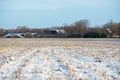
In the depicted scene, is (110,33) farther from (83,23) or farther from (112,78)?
(112,78)

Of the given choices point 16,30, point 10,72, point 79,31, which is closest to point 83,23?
point 79,31

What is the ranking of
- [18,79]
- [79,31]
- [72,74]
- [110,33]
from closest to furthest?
[18,79] → [72,74] → [110,33] → [79,31]

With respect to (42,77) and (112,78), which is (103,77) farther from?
(42,77)

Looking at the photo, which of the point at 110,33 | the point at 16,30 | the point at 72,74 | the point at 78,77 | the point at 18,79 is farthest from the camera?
the point at 16,30

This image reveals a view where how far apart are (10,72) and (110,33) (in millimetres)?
90301

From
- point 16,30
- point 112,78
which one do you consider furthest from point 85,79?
point 16,30

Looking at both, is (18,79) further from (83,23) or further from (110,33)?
(83,23)

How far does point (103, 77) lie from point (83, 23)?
343 ft

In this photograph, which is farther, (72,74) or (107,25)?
(107,25)

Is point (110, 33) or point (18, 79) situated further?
point (110, 33)

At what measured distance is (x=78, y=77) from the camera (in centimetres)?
1123

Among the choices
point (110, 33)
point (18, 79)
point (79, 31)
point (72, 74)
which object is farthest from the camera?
point (79, 31)

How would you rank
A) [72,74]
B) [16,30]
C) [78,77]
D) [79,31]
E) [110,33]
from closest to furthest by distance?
[78,77], [72,74], [110,33], [79,31], [16,30]

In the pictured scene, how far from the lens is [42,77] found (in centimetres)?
1113
